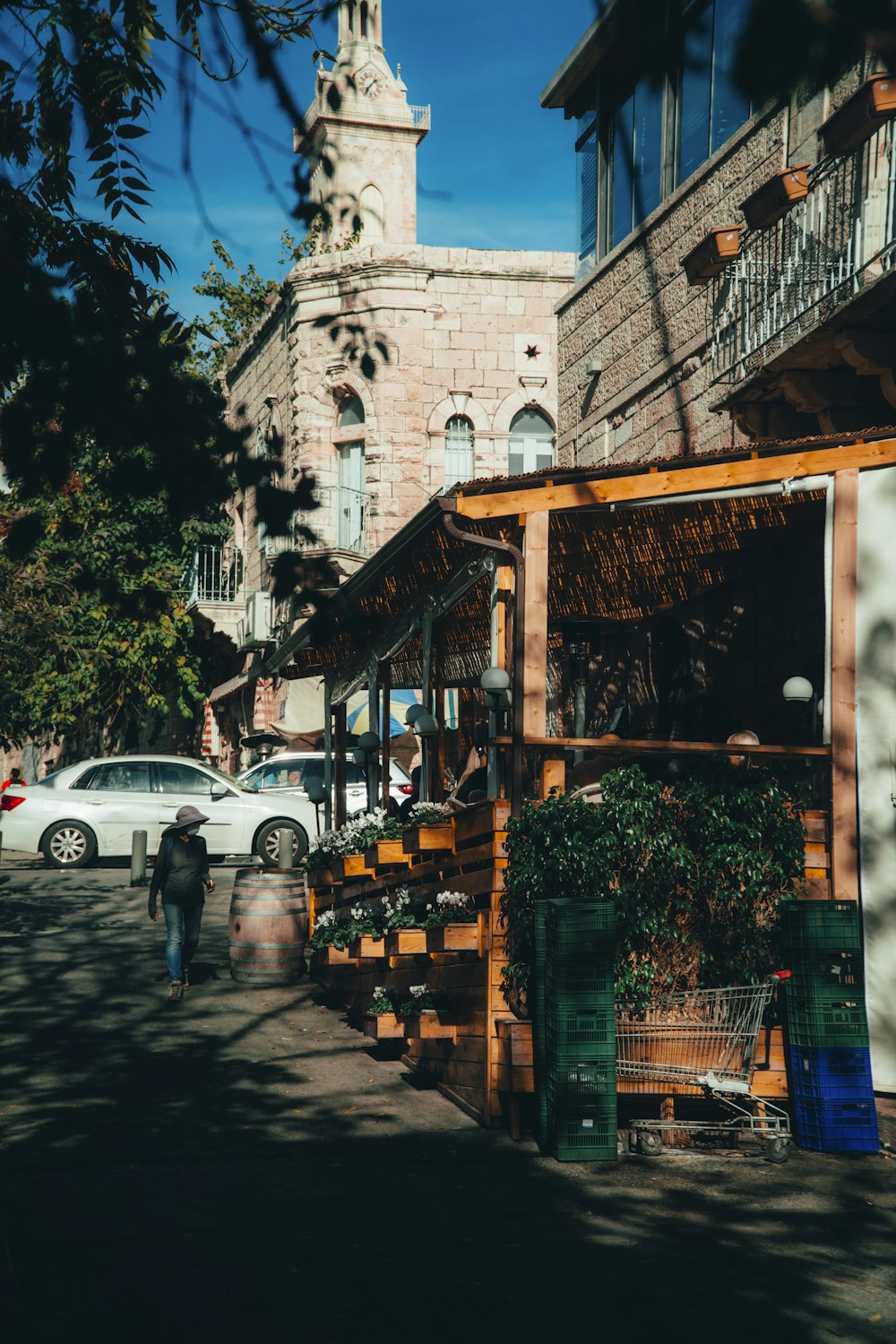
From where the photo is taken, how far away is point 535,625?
352 inches

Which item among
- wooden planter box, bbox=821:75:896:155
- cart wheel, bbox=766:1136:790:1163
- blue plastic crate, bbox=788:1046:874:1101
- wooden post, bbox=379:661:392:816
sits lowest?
cart wheel, bbox=766:1136:790:1163

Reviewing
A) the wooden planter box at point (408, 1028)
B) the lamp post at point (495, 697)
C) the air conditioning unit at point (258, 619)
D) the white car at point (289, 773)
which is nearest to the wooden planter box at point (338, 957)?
the wooden planter box at point (408, 1028)

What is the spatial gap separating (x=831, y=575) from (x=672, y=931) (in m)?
2.58

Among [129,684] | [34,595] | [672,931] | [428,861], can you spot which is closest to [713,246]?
[428,861]

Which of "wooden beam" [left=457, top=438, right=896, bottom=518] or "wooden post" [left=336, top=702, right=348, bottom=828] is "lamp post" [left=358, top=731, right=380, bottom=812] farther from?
"wooden beam" [left=457, top=438, right=896, bottom=518]

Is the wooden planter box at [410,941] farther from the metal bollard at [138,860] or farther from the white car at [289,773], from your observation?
the white car at [289,773]

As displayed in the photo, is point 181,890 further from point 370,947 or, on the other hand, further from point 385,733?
point 370,947

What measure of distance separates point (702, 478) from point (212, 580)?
25.6 meters

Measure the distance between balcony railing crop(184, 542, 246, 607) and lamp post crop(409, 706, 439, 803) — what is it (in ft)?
72.0

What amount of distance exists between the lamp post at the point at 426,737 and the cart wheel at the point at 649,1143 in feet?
14.1

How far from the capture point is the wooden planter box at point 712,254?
1246 centimetres

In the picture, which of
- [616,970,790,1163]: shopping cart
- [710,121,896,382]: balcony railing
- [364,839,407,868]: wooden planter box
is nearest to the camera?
[616,970,790,1163]: shopping cart

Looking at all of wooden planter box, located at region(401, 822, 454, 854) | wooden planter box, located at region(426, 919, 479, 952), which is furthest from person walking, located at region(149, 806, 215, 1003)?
wooden planter box, located at region(426, 919, 479, 952)

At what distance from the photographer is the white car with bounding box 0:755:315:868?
66.3 ft
